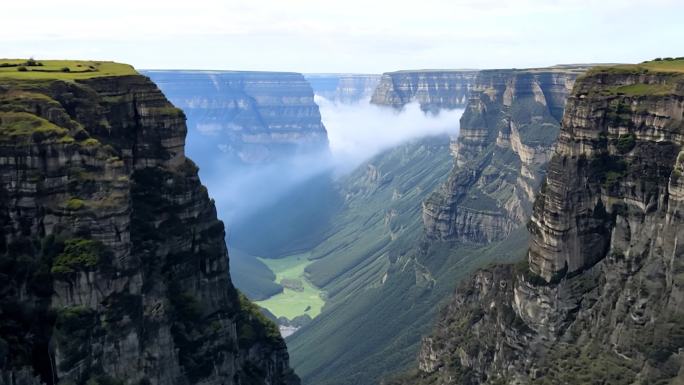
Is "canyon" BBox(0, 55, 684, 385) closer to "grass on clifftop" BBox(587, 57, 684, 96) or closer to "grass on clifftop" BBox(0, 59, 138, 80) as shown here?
"grass on clifftop" BBox(587, 57, 684, 96)

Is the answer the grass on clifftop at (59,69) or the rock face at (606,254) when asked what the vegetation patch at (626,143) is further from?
the grass on clifftop at (59,69)

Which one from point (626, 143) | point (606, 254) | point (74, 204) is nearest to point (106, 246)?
point (74, 204)

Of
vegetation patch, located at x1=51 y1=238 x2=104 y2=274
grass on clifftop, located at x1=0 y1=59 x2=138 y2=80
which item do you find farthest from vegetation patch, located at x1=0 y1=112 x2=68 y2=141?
vegetation patch, located at x1=51 y1=238 x2=104 y2=274

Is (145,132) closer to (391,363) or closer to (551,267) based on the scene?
(551,267)

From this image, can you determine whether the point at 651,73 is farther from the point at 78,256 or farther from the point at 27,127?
the point at 27,127

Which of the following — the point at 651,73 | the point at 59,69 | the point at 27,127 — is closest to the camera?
the point at 27,127
